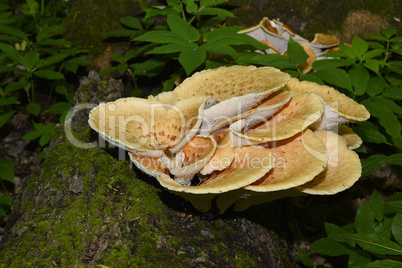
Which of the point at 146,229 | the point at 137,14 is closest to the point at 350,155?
the point at 146,229

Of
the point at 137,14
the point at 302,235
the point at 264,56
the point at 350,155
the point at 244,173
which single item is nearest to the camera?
the point at 244,173

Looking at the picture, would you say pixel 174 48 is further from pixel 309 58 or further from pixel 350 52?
pixel 309 58

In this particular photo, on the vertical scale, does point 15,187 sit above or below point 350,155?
below

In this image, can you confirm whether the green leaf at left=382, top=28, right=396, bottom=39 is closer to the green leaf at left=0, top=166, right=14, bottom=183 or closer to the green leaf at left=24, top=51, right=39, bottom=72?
the green leaf at left=24, top=51, right=39, bottom=72

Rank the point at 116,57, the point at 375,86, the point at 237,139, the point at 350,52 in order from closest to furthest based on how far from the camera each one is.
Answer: the point at 237,139, the point at 375,86, the point at 350,52, the point at 116,57

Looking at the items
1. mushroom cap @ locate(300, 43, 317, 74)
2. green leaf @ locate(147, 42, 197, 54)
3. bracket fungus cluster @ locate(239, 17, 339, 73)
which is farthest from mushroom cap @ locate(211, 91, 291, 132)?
bracket fungus cluster @ locate(239, 17, 339, 73)

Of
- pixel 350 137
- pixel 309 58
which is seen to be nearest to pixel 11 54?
pixel 309 58

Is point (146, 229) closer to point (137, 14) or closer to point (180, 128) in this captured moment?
point (180, 128)
